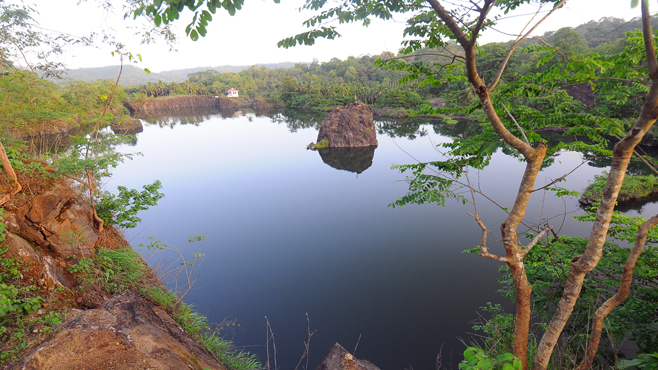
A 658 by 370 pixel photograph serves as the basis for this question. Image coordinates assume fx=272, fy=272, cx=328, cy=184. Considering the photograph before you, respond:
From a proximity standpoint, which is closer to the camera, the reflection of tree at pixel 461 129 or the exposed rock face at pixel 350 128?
the exposed rock face at pixel 350 128

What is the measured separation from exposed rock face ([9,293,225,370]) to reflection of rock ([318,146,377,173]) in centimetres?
1766

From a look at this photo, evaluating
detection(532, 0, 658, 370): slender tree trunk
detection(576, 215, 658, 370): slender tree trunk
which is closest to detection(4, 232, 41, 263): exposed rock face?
detection(532, 0, 658, 370): slender tree trunk

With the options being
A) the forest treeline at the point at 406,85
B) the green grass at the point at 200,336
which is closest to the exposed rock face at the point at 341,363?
the green grass at the point at 200,336

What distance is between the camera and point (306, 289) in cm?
882

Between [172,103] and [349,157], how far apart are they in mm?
68641

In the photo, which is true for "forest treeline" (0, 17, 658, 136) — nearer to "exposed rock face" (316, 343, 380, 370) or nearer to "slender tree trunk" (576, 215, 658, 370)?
"slender tree trunk" (576, 215, 658, 370)

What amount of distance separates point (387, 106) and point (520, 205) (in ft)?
165

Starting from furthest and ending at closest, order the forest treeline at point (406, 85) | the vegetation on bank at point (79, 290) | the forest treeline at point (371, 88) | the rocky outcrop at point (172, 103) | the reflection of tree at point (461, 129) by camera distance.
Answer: the rocky outcrop at point (172, 103), the forest treeline at point (406, 85), the reflection of tree at point (461, 129), the forest treeline at point (371, 88), the vegetation on bank at point (79, 290)

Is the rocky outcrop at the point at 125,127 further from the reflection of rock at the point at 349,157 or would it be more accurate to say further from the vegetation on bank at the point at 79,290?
the reflection of rock at the point at 349,157

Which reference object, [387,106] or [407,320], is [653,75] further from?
[387,106]

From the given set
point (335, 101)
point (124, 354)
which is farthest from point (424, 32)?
point (335, 101)

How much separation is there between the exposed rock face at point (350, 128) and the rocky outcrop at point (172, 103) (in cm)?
5777

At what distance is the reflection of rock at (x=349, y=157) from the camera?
22.0 metres

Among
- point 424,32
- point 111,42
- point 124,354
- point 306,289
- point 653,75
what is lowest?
point 306,289
